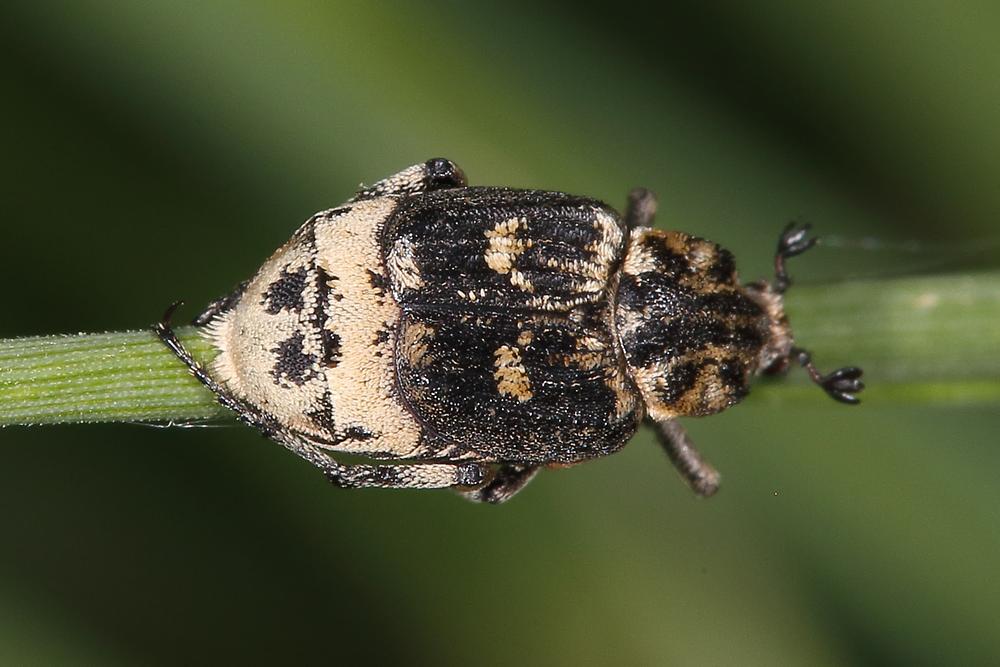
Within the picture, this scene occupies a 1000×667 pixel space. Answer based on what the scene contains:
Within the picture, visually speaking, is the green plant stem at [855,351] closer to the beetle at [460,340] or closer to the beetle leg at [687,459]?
the beetle at [460,340]

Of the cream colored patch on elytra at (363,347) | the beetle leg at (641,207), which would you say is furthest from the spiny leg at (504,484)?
the beetle leg at (641,207)

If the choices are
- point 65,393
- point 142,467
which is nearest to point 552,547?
point 142,467

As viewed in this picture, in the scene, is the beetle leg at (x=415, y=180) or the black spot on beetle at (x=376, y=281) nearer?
the black spot on beetle at (x=376, y=281)

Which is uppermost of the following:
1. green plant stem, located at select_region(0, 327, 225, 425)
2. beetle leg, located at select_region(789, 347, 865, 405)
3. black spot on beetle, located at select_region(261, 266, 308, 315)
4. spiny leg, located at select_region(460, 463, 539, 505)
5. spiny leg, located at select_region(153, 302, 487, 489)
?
black spot on beetle, located at select_region(261, 266, 308, 315)

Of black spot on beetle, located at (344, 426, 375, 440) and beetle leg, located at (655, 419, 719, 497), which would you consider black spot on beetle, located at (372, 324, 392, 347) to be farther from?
beetle leg, located at (655, 419, 719, 497)

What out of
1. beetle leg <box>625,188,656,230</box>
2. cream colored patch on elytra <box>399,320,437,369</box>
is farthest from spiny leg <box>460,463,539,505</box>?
beetle leg <box>625,188,656,230</box>
